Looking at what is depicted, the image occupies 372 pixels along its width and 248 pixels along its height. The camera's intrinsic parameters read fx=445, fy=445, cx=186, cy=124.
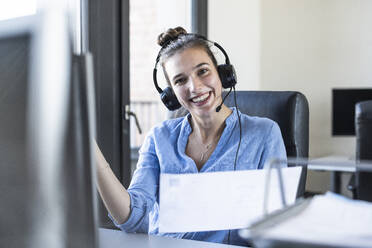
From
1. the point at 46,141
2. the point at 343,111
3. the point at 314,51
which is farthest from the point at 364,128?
the point at 314,51

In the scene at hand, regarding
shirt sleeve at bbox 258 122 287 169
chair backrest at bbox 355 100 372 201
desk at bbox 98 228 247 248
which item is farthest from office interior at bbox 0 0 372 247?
desk at bbox 98 228 247 248

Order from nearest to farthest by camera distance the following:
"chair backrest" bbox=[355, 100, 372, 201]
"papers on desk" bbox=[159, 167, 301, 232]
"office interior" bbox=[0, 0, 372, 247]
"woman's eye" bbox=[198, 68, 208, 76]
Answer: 1. "papers on desk" bbox=[159, 167, 301, 232]
2. "woman's eye" bbox=[198, 68, 208, 76]
3. "chair backrest" bbox=[355, 100, 372, 201]
4. "office interior" bbox=[0, 0, 372, 247]

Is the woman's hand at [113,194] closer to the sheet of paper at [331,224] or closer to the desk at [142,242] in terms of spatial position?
the desk at [142,242]

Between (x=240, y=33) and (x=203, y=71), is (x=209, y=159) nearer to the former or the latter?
(x=203, y=71)

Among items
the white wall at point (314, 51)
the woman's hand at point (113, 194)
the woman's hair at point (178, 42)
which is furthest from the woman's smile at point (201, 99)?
A: the white wall at point (314, 51)

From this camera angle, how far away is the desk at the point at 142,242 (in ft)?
2.62

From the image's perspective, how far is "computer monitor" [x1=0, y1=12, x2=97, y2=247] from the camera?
0.42m

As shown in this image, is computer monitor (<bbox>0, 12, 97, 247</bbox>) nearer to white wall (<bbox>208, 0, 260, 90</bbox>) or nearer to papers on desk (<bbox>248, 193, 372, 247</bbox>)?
papers on desk (<bbox>248, 193, 372, 247</bbox>)

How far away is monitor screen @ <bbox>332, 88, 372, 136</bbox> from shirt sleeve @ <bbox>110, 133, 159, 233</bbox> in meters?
2.53

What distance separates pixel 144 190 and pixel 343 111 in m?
2.69

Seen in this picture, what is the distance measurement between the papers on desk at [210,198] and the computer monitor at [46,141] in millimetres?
313

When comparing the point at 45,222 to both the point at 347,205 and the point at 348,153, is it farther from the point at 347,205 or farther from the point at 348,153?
the point at 348,153

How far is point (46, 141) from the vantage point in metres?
0.43

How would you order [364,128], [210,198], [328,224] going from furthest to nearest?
[364,128] < [210,198] < [328,224]
